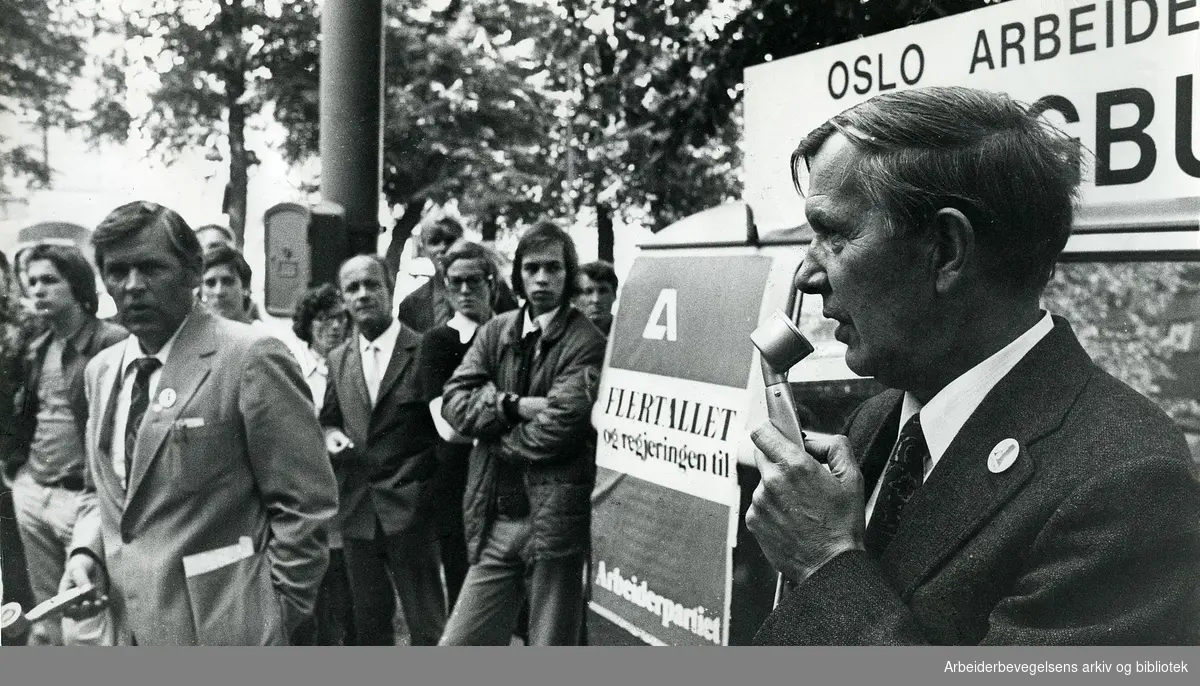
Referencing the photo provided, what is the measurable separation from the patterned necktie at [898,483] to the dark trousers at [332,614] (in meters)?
1.85

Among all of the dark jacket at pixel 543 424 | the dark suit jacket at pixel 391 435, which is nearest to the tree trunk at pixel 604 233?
the dark jacket at pixel 543 424

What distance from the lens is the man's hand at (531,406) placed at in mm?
3029

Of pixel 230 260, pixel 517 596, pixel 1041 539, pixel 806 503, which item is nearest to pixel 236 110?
pixel 230 260

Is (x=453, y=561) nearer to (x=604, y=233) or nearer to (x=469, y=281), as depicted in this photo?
(x=469, y=281)

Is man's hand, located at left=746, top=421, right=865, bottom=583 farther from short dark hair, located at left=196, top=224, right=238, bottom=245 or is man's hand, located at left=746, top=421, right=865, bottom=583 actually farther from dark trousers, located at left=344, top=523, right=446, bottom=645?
short dark hair, located at left=196, top=224, right=238, bottom=245

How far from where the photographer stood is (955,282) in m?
1.67

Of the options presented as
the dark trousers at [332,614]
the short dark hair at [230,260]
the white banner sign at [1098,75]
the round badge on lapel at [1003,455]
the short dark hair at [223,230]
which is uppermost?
the white banner sign at [1098,75]

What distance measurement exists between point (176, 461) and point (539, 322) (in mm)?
1069

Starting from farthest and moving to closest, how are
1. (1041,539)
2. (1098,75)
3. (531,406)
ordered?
1. (531,406)
2. (1098,75)
3. (1041,539)

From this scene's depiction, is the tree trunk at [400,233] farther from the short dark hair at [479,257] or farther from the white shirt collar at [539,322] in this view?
the white shirt collar at [539,322]

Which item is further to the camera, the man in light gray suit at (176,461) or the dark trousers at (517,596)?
the dark trousers at (517,596)

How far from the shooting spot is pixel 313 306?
3113 millimetres

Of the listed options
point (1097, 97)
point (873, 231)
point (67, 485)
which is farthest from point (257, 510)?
Result: point (1097, 97)

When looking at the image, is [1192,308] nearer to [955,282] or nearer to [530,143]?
[955,282]
